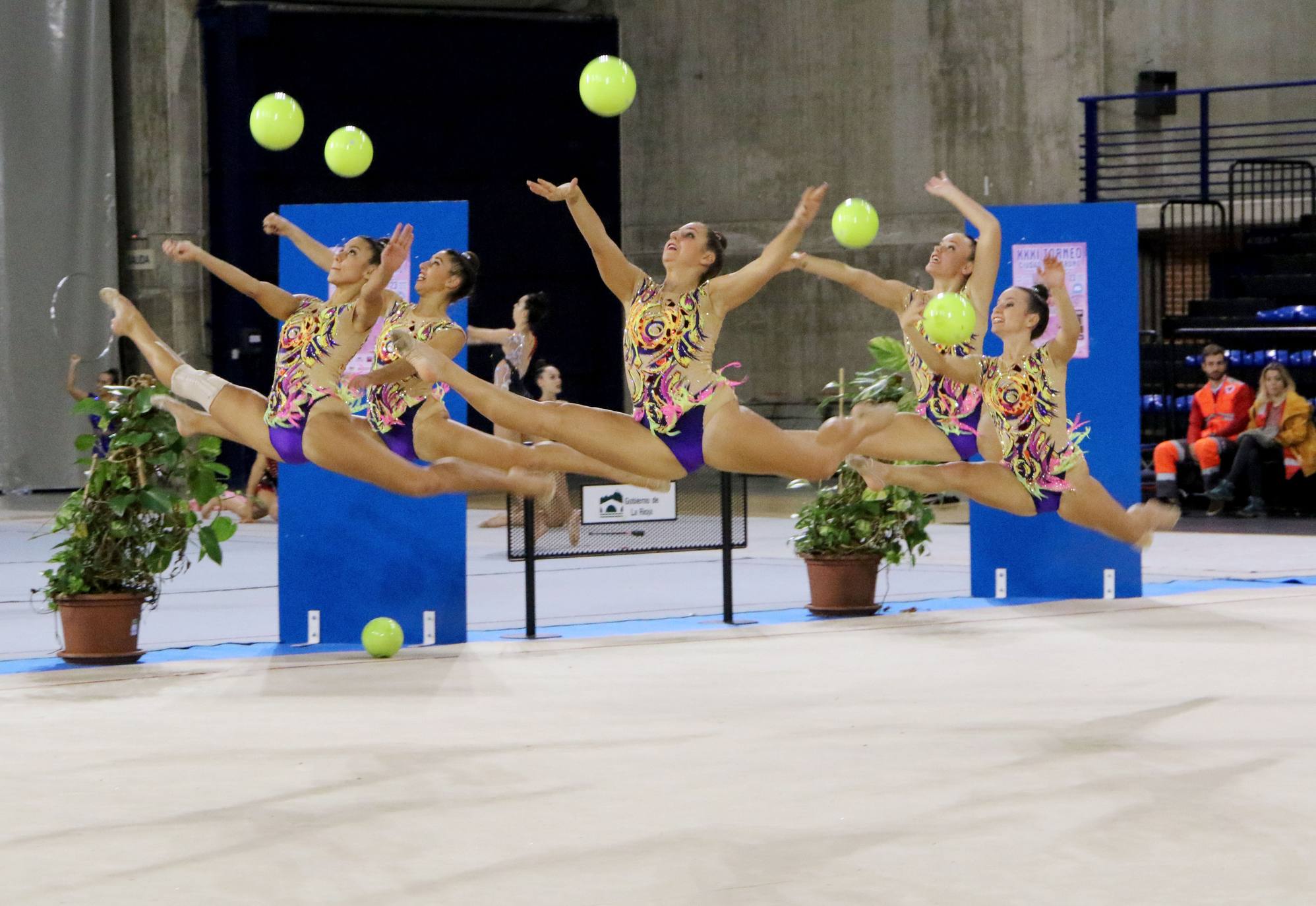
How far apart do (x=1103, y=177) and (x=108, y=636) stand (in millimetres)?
10908

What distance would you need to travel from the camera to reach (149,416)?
21.8 feet

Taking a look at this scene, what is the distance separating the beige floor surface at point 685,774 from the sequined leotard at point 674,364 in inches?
38.3

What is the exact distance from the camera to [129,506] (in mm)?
6547

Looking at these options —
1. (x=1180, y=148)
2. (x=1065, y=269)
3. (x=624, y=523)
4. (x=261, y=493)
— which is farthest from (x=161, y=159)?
(x=1065, y=269)

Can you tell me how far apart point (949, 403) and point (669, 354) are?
4.82ft

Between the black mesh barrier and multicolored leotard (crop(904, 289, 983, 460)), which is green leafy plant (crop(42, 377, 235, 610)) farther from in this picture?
multicolored leotard (crop(904, 289, 983, 460))

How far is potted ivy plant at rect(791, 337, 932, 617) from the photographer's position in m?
7.82

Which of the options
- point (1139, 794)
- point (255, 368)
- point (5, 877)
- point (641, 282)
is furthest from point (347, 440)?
point (255, 368)

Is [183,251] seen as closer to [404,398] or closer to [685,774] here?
[404,398]

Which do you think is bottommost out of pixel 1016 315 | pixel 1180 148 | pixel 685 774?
pixel 685 774

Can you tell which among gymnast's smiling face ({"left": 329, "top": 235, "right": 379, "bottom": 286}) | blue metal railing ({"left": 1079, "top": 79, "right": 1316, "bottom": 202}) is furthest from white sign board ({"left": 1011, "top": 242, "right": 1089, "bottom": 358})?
blue metal railing ({"left": 1079, "top": 79, "right": 1316, "bottom": 202})

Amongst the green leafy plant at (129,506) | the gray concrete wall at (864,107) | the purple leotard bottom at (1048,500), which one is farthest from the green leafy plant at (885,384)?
the gray concrete wall at (864,107)

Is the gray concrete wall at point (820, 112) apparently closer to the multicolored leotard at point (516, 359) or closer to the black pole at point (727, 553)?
the multicolored leotard at point (516, 359)

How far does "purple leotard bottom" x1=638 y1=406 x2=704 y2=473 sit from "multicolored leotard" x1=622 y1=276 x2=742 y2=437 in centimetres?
1
